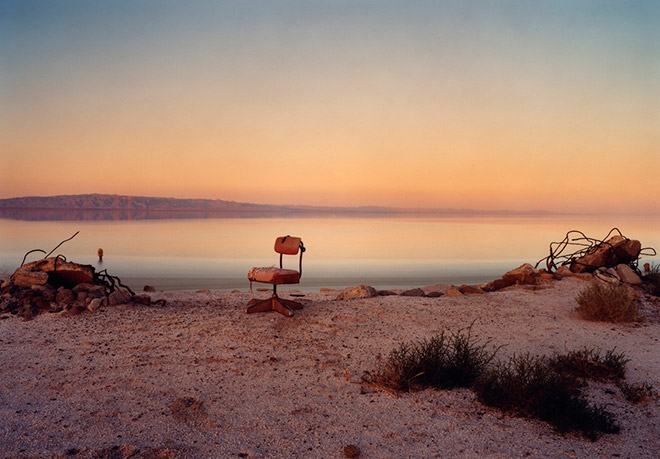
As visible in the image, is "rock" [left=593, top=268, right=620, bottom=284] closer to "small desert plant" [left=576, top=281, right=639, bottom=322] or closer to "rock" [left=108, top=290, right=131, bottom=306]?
"small desert plant" [left=576, top=281, right=639, bottom=322]

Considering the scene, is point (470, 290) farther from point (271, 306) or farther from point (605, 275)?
point (271, 306)

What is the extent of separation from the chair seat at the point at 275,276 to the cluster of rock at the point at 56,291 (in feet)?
8.24

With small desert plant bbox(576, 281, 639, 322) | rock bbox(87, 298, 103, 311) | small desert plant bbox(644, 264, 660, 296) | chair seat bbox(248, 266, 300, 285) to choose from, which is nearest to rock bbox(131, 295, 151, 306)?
rock bbox(87, 298, 103, 311)

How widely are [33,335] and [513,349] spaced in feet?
22.0

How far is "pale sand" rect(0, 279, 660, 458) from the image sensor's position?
425cm

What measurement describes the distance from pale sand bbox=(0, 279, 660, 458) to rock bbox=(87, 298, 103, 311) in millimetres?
197

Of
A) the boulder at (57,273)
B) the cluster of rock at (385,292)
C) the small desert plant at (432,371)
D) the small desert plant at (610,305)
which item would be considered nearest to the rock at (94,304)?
the boulder at (57,273)

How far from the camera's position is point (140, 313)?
28.0ft

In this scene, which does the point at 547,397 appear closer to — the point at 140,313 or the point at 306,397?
the point at 306,397

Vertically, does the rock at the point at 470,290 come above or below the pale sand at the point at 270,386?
above

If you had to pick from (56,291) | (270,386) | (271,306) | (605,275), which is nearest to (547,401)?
(270,386)

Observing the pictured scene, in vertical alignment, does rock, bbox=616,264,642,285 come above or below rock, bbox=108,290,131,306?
above

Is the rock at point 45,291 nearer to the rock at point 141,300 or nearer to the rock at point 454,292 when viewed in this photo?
the rock at point 141,300

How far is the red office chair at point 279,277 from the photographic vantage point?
7918 millimetres
